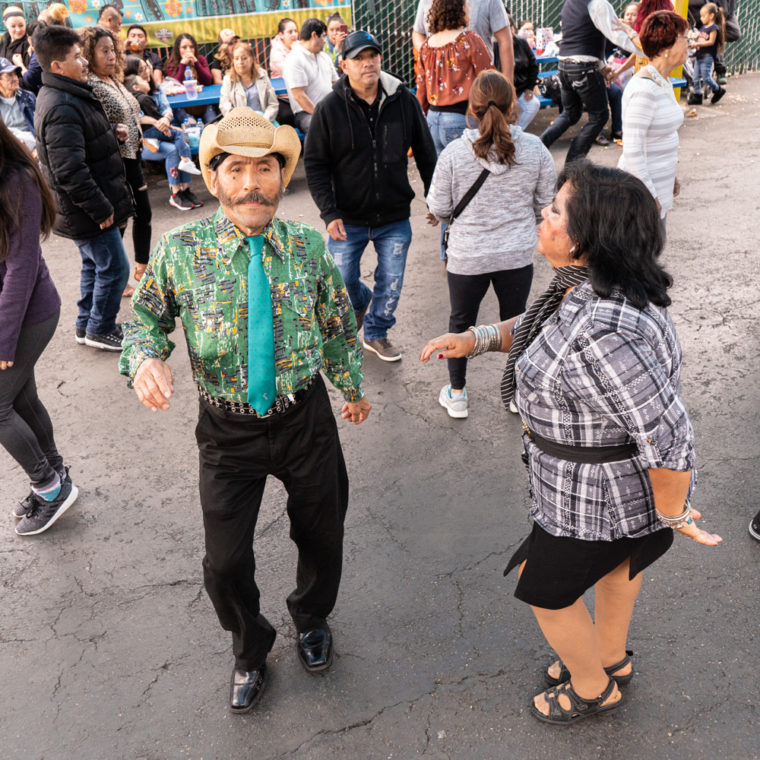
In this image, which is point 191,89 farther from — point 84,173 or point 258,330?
point 258,330

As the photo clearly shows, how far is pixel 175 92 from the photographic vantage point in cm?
988

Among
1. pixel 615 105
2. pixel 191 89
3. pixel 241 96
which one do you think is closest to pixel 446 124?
pixel 241 96

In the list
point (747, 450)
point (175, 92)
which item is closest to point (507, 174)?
point (747, 450)

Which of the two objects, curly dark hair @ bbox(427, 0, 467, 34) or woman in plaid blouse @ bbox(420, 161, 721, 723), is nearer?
woman in plaid blouse @ bbox(420, 161, 721, 723)

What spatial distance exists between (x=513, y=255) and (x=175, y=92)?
289 inches

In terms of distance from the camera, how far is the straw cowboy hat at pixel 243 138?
2363 mm

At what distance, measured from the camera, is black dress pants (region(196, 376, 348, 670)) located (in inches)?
99.7

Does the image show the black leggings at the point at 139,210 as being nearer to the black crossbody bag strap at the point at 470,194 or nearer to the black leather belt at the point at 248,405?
the black crossbody bag strap at the point at 470,194

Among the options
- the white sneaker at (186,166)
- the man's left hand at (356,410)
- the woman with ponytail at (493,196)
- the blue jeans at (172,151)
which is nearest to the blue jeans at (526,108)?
the white sneaker at (186,166)

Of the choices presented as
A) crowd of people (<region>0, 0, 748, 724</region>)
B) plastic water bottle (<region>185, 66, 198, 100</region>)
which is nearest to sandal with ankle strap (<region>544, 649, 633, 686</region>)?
crowd of people (<region>0, 0, 748, 724</region>)

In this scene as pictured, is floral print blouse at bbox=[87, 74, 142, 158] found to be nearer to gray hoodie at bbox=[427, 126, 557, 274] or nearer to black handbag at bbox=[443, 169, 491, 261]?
gray hoodie at bbox=[427, 126, 557, 274]

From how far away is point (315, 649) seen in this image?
9.70 ft

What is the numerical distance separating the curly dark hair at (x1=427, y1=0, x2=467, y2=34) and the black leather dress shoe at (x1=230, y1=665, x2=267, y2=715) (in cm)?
489

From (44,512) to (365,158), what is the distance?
269 centimetres
